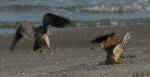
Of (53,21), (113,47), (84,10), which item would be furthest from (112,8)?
(113,47)

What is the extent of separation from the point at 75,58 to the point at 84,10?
29.4 feet

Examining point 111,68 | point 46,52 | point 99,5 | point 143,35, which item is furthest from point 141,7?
point 111,68

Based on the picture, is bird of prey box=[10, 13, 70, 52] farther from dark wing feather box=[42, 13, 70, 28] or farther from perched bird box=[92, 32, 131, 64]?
perched bird box=[92, 32, 131, 64]

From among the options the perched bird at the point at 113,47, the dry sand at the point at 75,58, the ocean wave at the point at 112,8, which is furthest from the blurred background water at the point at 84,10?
the perched bird at the point at 113,47

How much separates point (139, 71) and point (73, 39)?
24.9ft

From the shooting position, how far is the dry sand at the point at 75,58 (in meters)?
10.1

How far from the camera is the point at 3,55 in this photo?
15.3m

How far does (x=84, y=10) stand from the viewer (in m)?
22.5

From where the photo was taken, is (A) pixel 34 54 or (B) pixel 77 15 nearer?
(A) pixel 34 54

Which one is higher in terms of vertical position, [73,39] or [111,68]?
[111,68]

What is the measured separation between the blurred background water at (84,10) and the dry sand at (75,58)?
6.05 feet

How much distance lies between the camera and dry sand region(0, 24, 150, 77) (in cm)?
1008

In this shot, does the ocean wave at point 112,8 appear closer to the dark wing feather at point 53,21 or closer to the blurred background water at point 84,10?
the blurred background water at point 84,10

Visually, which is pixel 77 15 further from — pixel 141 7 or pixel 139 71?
pixel 139 71
